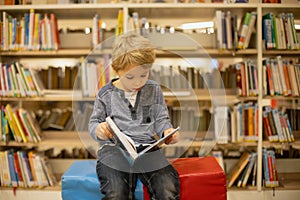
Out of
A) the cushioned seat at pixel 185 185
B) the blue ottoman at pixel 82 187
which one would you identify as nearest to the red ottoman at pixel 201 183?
the cushioned seat at pixel 185 185

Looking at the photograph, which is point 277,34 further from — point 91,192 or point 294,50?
point 91,192

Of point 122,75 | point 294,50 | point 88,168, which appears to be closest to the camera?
point 122,75

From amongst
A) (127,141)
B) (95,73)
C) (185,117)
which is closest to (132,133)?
(127,141)

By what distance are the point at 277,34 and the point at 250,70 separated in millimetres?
297

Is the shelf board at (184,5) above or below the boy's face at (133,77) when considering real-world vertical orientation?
above

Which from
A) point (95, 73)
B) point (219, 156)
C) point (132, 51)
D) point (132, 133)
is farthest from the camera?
point (219, 156)

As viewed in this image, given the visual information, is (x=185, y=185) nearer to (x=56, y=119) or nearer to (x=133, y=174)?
(x=133, y=174)

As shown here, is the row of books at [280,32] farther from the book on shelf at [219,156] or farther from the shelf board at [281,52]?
the book on shelf at [219,156]

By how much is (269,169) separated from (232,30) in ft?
3.20

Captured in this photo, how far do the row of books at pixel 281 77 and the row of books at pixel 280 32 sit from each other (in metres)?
0.10

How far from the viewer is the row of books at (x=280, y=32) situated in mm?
2682

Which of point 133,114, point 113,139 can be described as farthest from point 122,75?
point 113,139

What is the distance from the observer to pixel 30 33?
8.98 feet

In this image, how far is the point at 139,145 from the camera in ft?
5.33
